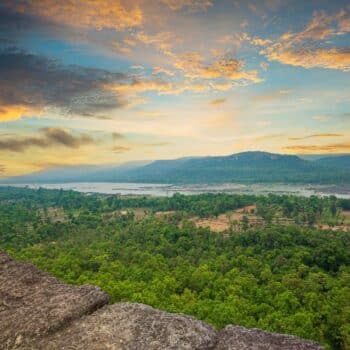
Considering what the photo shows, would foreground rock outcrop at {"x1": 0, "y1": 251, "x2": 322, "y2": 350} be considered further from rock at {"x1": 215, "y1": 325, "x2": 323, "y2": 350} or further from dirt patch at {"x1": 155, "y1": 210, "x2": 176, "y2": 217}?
dirt patch at {"x1": 155, "y1": 210, "x2": 176, "y2": 217}

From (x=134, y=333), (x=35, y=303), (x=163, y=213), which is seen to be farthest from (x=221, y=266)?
(x=163, y=213)

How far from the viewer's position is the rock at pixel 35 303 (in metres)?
8.23

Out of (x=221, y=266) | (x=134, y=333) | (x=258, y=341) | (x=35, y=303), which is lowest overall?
(x=221, y=266)

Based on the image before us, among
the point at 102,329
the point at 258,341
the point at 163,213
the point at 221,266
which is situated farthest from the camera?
the point at 163,213

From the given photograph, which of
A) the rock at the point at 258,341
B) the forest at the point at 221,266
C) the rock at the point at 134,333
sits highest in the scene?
the rock at the point at 134,333

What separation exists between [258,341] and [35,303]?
230 inches

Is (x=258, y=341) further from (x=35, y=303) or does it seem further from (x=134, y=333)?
(x=35, y=303)

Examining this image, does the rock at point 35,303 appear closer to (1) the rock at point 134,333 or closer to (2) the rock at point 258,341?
(1) the rock at point 134,333

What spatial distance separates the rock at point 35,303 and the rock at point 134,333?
38 cm

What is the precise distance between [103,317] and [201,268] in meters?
28.1

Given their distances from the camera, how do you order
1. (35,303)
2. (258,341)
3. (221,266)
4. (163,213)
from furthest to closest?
(163,213)
(221,266)
(35,303)
(258,341)

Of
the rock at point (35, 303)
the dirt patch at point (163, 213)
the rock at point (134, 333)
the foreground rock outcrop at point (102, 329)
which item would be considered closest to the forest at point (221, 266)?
the dirt patch at point (163, 213)

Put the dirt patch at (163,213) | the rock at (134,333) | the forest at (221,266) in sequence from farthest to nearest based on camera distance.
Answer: the dirt patch at (163,213), the forest at (221,266), the rock at (134,333)

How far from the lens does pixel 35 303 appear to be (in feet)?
31.0
